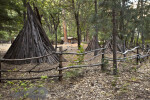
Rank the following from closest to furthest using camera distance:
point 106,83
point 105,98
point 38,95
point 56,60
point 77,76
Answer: point 105,98
point 38,95
point 106,83
point 77,76
point 56,60

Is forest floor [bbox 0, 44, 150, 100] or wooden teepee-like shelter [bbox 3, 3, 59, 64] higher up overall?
wooden teepee-like shelter [bbox 3, 3, 59, 64]

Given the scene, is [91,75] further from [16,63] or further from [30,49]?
[16,63]

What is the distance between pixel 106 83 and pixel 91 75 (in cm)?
96

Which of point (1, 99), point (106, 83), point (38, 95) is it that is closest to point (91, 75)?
point (106, 83)

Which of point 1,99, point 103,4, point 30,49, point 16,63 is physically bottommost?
point 1,99

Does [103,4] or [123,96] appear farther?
[103,4]

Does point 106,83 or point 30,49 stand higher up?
point 30,49

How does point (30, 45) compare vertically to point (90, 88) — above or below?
above

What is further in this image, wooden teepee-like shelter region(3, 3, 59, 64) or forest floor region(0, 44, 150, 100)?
wooden teepee-like shelter region(3, 3, 59, 64)

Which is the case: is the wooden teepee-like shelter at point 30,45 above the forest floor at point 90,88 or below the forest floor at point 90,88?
above

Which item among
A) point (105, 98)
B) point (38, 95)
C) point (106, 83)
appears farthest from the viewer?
point (106, 83)

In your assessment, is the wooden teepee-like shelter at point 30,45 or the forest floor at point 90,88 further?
the wooden teepee-like shelter at point 30,45

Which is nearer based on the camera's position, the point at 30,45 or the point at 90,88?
the point at 90,88

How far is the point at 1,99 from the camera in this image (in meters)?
3.52
